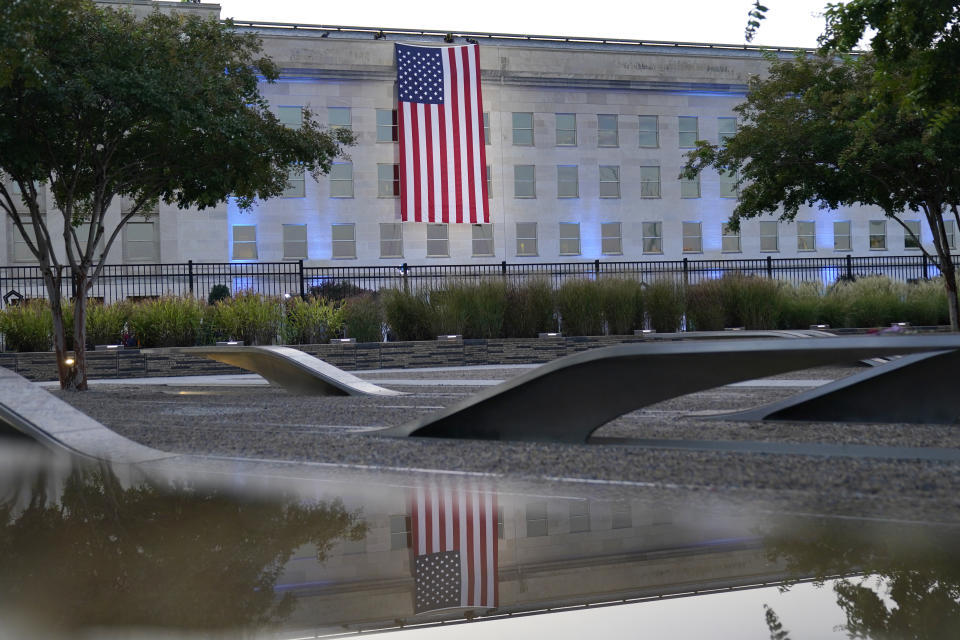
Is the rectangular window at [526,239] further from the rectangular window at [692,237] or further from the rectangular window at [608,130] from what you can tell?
the rectangular window at [692,237]

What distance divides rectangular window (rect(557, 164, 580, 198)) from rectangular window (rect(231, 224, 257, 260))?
1495 cm

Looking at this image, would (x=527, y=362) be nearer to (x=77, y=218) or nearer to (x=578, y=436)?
(x=77, y=218)

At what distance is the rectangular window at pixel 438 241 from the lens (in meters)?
42.8

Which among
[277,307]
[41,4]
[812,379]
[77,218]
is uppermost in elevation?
[41,4]

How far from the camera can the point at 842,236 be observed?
47875 millimetres

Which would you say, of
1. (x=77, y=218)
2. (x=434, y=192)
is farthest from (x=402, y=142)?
(x=77, y=218)

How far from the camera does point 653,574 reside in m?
2.72

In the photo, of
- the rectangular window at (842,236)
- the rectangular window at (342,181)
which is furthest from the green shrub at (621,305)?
the rectangular window at (842,236)

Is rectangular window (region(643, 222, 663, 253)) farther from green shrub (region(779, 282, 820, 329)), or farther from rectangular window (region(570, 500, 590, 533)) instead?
rectangular window (region(570, 500, 590, 533))

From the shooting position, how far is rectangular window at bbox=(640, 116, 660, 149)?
4634 cm

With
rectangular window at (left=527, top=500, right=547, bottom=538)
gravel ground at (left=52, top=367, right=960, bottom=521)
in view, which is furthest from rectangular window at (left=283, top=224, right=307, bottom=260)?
rectangular window at (left=527, top=500, right=547, bottom=538)

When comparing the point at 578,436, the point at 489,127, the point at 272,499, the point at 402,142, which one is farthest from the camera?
the point at 489,127

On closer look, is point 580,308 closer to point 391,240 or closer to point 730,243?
point 391,240

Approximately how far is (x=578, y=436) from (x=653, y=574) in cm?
280
